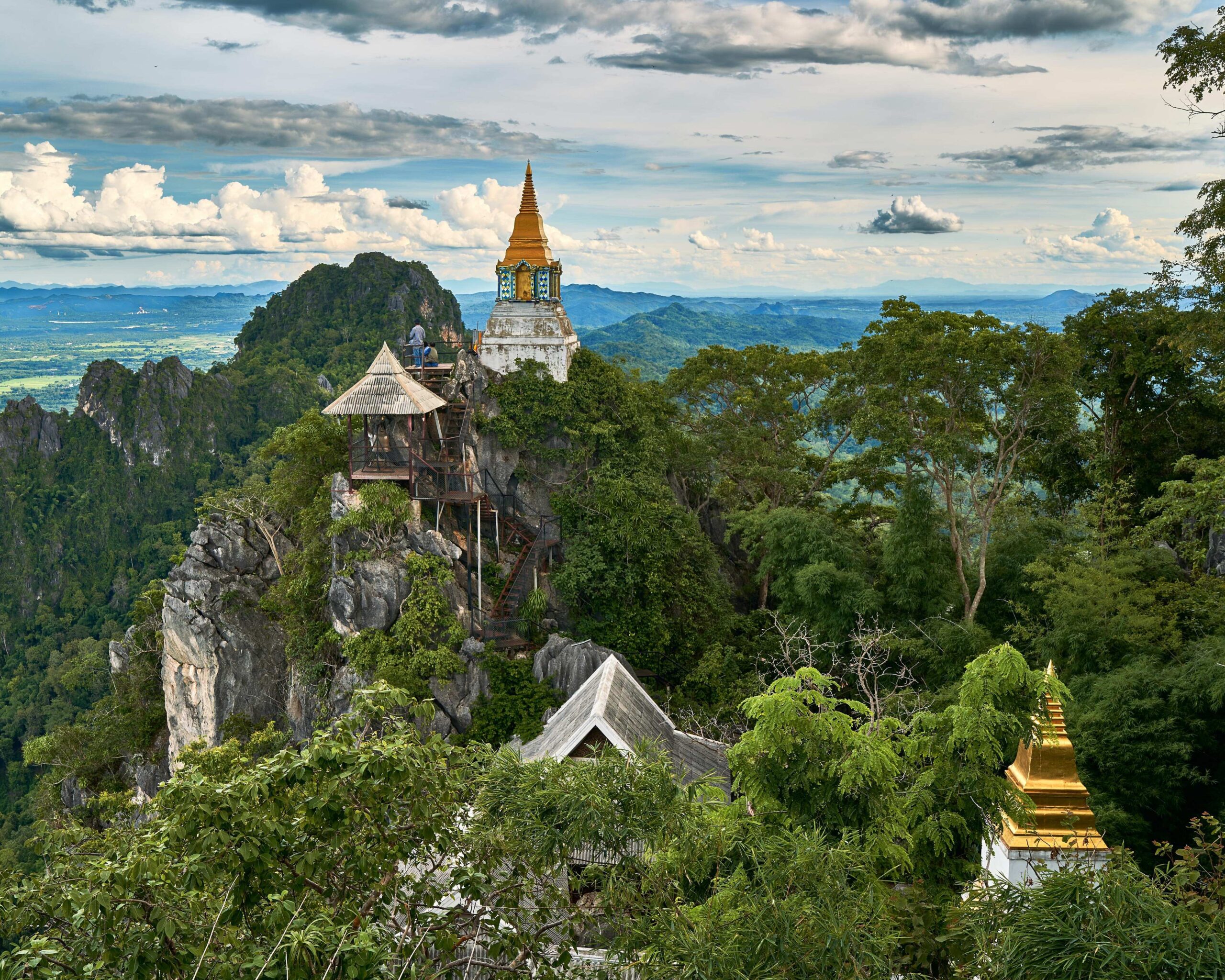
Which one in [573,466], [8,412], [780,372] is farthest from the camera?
[8,412]

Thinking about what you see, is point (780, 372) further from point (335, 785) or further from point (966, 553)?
point (335, 785)

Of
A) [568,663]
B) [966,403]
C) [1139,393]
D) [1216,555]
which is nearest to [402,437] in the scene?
[568,663]

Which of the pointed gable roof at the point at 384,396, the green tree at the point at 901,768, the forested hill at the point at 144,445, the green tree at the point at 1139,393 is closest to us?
the green tree at the point at 901,768

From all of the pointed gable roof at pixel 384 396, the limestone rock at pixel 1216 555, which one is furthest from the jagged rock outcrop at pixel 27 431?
the limestone rock at pixel 1216 555

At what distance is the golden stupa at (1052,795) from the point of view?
25.6 ft

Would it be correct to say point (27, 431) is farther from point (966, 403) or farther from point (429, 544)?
point (966, 403)

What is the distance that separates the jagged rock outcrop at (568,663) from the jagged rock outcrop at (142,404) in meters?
55.9

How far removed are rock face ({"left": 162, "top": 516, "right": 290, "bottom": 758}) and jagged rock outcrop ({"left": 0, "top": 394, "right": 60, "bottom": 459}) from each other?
53.7 m

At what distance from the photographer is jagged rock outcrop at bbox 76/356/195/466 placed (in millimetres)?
66125

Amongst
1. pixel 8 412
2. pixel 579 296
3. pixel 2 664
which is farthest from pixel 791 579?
pixel 579 296

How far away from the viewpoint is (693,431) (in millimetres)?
27062

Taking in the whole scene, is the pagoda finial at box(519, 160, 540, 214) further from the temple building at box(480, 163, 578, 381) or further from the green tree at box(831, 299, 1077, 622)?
the green tree at box(831, 299, 1077, 622)

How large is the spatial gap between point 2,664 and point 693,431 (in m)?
51.6

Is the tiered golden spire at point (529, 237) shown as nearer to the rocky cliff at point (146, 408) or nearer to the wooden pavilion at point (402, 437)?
the wooden pavilion at point (402, 437)
